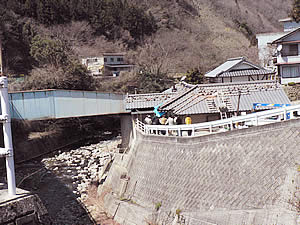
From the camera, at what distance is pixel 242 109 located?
18.0m

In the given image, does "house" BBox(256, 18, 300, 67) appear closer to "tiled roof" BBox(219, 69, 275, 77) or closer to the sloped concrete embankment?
"tiled roof" BBox(219, 69, 275, 77)

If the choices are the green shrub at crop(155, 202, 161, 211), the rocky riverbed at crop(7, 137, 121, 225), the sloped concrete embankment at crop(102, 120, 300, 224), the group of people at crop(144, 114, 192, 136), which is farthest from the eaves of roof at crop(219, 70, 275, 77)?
the green shrub at crop(155, 202, 161, 211)

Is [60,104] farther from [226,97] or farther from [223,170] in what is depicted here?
[223,170]

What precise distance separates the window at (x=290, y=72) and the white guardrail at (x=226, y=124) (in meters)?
12.8

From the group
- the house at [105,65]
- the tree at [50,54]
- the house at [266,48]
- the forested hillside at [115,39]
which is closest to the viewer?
the tree at [50,54]

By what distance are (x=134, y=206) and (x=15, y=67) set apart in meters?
37.2

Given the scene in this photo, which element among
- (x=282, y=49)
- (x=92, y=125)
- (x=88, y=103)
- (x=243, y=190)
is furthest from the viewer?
(x=92, y=125)

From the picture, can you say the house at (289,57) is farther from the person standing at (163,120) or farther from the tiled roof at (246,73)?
the person standing at (163,120)

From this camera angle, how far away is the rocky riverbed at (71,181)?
17.1 metres

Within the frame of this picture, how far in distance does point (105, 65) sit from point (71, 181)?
29.9 m

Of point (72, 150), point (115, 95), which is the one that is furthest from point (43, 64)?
point (115, 95)

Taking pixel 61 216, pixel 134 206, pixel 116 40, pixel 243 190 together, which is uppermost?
pixel 116 40

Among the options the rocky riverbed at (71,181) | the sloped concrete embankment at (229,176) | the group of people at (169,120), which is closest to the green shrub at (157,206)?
the sloped concrete embankment at (229,176)

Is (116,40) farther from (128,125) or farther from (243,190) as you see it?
(243,190)
